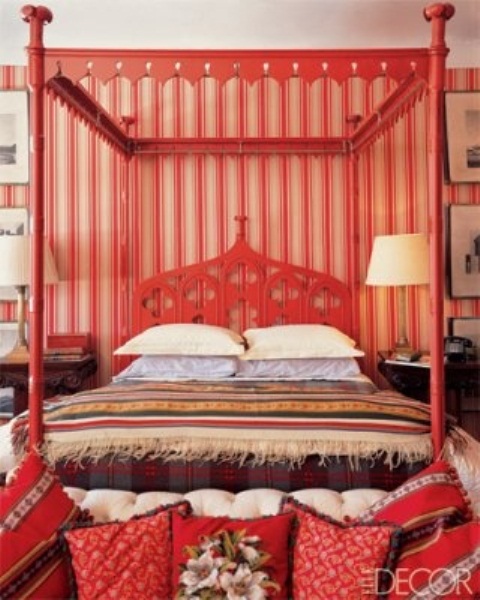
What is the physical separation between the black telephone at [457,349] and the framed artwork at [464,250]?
0.44 meters

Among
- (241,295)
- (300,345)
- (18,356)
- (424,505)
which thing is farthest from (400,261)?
(18,356)

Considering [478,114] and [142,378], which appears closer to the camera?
[142,378]

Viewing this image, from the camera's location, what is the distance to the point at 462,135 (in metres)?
3.97

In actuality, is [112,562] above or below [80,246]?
below

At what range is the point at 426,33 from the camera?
3719mm

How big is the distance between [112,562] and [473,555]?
3.03 ft

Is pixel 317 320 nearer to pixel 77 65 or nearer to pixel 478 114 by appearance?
pixel 478 114

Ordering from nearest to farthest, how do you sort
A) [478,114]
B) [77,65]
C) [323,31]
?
[77,65]
[323,31]
[478,114]

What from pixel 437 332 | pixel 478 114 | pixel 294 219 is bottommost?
pixel 437 332

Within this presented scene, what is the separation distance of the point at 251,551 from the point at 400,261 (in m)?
2.40

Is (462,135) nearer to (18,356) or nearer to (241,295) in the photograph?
(241,295)

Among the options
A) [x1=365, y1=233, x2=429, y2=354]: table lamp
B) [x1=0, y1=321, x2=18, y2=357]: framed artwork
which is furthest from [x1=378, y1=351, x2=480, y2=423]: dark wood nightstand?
[x1=0, y1=321, x2=18, y2=357]: framed artwork

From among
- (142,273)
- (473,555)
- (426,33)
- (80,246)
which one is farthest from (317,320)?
(473,555)

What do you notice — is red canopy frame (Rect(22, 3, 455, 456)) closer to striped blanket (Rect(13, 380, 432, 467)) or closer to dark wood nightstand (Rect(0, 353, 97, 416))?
striped blanket (Rect(13, 380, 432, 467))
